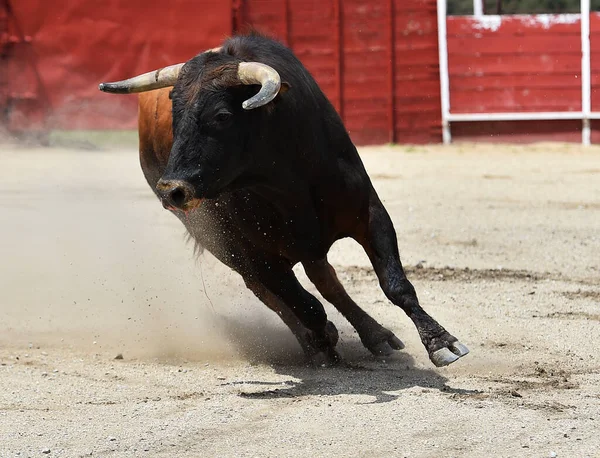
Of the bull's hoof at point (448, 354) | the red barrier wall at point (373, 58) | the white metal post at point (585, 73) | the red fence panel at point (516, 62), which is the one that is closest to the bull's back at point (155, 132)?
the bull's hoof at point (448, 354)

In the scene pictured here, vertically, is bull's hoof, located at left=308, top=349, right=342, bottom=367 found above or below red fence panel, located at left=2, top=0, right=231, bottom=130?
below

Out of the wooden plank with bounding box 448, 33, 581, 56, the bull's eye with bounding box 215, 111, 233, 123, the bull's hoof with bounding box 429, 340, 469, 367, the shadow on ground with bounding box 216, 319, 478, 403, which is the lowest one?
the shadow on ground with bounding box 216, 319, 478, 403

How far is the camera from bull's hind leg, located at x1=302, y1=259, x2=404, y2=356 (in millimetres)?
4445

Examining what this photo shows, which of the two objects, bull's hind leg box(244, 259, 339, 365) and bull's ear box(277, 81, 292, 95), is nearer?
bull's ear box(277, 81, 292, 95)

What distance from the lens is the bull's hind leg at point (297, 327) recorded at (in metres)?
4.31

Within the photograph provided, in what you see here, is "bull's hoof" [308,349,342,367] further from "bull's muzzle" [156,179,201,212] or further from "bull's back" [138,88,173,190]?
"bull's back" [138,88,173,190]

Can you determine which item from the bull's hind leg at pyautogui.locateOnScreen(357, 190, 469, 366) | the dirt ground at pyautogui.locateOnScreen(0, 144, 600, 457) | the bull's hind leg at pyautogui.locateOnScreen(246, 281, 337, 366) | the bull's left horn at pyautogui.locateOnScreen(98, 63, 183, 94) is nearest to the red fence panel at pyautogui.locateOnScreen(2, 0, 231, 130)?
the dirt ground at pyautogui.locateOnScreen(0, 144, 600, 457)

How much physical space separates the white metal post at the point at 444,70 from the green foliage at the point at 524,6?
20.9ft

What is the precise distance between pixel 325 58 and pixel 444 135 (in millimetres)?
1485

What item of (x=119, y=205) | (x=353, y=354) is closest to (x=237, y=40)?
(x=353, y=354)

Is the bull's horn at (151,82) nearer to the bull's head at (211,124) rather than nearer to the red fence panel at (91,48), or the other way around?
the bull's head at (211,124)

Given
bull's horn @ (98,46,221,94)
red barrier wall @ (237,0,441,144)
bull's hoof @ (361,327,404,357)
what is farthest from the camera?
red barrier wall @ (237,0,441,144)

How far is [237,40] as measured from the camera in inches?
159

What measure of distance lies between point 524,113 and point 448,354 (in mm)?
7880
